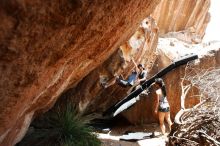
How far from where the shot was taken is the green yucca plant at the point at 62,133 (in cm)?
998

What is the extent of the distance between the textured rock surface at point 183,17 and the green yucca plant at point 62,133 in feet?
48.8

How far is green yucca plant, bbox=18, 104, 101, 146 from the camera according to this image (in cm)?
998

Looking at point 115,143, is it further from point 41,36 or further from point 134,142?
point 41,36

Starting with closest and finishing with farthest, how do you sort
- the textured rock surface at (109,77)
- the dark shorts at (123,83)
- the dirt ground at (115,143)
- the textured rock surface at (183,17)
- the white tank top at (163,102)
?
the white tank top at (163,102) → the dirt ground at (115,143) → the textured rock surface at (109,77) → the dark shorts at (123,83) → the textured rock surface at (183,17)

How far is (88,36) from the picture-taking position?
5660 mm

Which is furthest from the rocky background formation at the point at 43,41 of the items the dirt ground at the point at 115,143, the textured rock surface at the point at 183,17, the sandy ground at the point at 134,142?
the textured rock surface at the point at 183,17

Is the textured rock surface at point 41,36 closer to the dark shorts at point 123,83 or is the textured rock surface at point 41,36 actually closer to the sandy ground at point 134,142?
the sandy ground at point 134,142

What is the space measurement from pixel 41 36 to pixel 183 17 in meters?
22.9

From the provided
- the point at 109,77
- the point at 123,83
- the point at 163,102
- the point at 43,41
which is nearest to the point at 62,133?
the point at 163,102

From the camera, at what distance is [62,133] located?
33.6 ft

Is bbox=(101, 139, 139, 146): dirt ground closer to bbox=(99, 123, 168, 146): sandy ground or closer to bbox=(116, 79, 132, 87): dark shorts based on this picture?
bbox=(99, 123, 168, 146): sandy ground

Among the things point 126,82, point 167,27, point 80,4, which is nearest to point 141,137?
point 126,82

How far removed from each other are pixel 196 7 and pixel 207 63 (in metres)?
14.0

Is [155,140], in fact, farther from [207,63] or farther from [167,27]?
[167,27]
